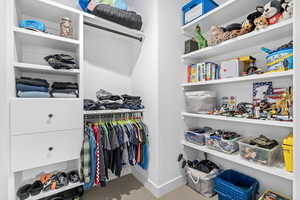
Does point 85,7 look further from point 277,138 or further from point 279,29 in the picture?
point 277,138

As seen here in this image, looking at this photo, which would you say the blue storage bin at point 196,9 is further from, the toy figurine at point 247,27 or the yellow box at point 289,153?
the yellow box at point 289,153

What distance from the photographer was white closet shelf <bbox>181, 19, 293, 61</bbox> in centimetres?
109

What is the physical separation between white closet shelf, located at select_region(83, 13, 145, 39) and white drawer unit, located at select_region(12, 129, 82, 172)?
3.91ft

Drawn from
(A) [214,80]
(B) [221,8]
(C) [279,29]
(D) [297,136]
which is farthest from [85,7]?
(D) [297,136]

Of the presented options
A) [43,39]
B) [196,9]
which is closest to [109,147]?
[43,39]

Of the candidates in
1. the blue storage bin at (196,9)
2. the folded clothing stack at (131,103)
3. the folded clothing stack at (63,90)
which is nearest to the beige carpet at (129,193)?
the folded clothing stack at (131,103)

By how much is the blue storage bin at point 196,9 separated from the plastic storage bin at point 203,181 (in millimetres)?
1857

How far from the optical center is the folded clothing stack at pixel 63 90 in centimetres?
132

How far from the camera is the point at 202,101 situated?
1634mm

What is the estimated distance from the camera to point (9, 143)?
3.46ft

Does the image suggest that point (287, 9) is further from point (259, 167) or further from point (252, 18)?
point (259, 167)

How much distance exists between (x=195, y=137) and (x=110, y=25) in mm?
1732

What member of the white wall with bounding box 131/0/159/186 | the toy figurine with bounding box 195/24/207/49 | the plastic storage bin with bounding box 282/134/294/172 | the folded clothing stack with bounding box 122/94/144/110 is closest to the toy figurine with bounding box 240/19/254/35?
the toy figurine with bounding box 195/24/207/49

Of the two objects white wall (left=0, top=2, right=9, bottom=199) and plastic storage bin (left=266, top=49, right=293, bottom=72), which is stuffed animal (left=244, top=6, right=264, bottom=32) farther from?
white wall (left=0, top=2, right=9, bottom=199)
